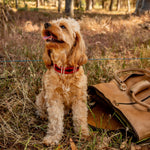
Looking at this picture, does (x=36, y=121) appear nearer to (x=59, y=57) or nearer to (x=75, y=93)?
(x=75, y=93)

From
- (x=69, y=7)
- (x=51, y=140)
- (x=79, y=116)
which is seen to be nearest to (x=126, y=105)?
(x=79, y=116)

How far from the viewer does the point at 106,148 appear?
176 cm

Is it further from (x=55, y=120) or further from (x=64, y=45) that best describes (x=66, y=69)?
(x=55, y=120)

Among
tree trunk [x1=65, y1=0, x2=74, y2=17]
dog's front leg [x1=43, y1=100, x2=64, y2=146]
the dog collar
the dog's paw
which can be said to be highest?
tree trunk [x1=65, y1=0, x2=74, y2=17]

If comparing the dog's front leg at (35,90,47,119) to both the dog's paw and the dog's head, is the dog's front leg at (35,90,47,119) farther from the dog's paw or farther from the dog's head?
the dog's head

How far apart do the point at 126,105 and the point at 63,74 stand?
0.91 meters

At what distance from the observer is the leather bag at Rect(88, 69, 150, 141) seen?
172 cm

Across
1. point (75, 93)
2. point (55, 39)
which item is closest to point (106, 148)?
point (75, 93)

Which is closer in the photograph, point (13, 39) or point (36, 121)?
point (36, 121)

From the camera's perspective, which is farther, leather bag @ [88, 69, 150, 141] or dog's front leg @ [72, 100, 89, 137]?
dog's front leg @ [72, 100, 89, 137]

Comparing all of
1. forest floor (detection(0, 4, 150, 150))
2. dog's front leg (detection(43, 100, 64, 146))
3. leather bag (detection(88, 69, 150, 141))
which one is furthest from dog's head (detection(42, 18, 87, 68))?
forest floor (detection(0, 4, 150, 150))

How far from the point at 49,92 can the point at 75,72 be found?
1.30ft

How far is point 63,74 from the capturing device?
1784mm

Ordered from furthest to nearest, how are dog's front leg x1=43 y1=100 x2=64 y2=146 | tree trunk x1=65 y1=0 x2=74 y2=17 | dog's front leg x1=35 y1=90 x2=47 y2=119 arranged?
tree trunk x1=65 y1=0 x2=74 y2=17, dog's front leg x1=35 y1=90 x2=47 y2=119, dog's front leg x1=43 y1=100 x2=64 y2=146
